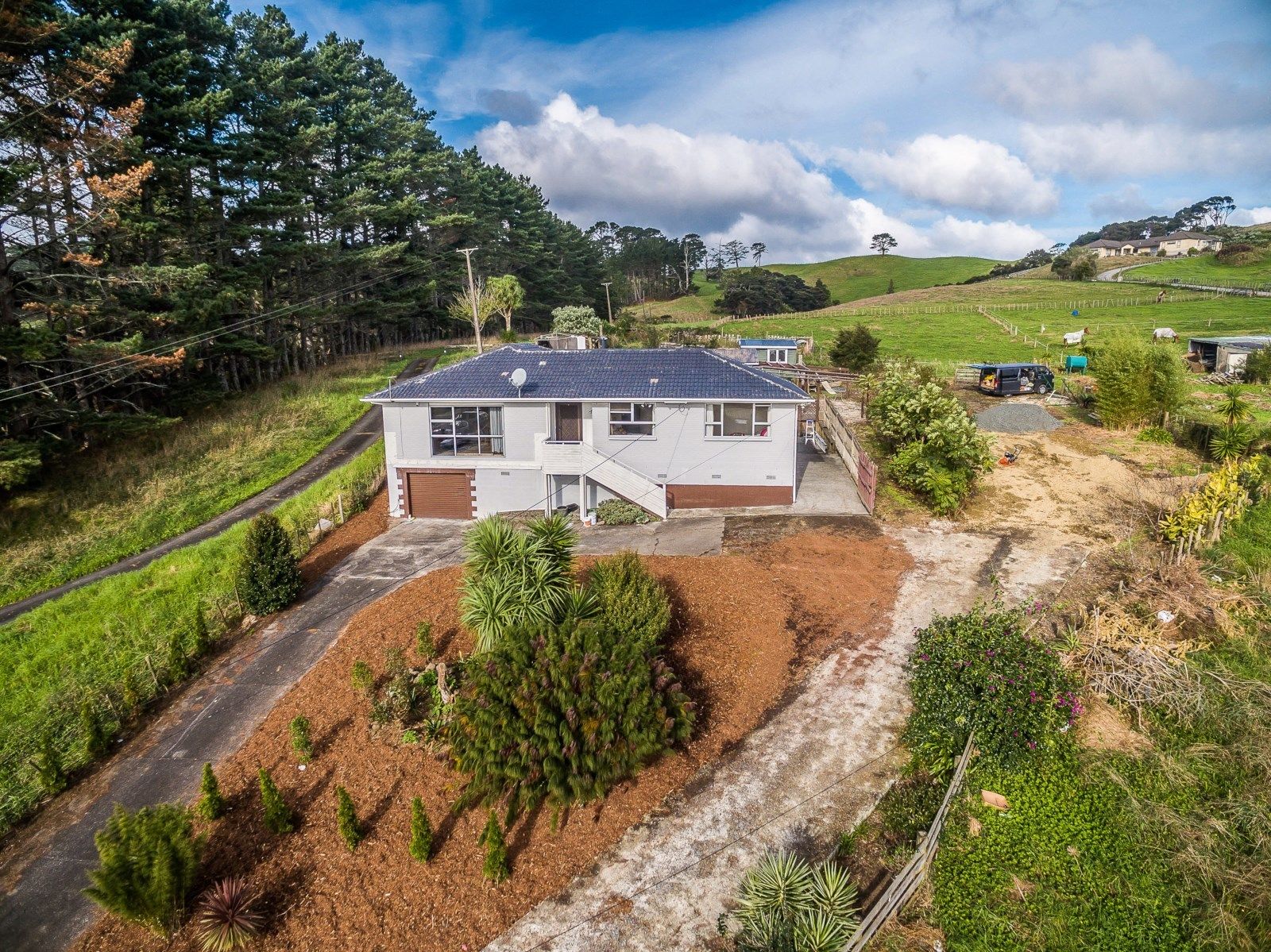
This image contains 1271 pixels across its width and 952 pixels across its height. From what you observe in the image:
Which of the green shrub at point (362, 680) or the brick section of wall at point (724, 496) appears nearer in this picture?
the green shrub at point (362, 680)

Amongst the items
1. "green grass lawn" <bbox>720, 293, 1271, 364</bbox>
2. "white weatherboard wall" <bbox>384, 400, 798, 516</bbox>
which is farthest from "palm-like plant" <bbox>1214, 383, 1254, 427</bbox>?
"green grass lawn" <bbox>720, 293, 1271, 364</bbox>

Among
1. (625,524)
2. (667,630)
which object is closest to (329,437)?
(625,524)

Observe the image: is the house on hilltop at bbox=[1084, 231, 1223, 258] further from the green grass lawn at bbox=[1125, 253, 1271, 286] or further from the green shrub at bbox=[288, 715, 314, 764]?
the green shrub at bbox=[288, 715, 314, 764]

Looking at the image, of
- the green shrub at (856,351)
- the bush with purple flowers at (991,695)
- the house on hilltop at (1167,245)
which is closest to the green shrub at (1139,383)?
the green shrub at (856,351)

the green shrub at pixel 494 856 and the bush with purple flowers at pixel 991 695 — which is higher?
the bush with purple flowers at pixel 991 695

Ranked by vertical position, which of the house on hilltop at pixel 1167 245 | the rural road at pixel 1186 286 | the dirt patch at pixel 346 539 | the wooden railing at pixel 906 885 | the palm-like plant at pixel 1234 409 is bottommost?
the wooden railing at pixel 906 885

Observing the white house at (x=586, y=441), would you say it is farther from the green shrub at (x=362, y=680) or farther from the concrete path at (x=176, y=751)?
the green shrub at (x=362, y=680)
